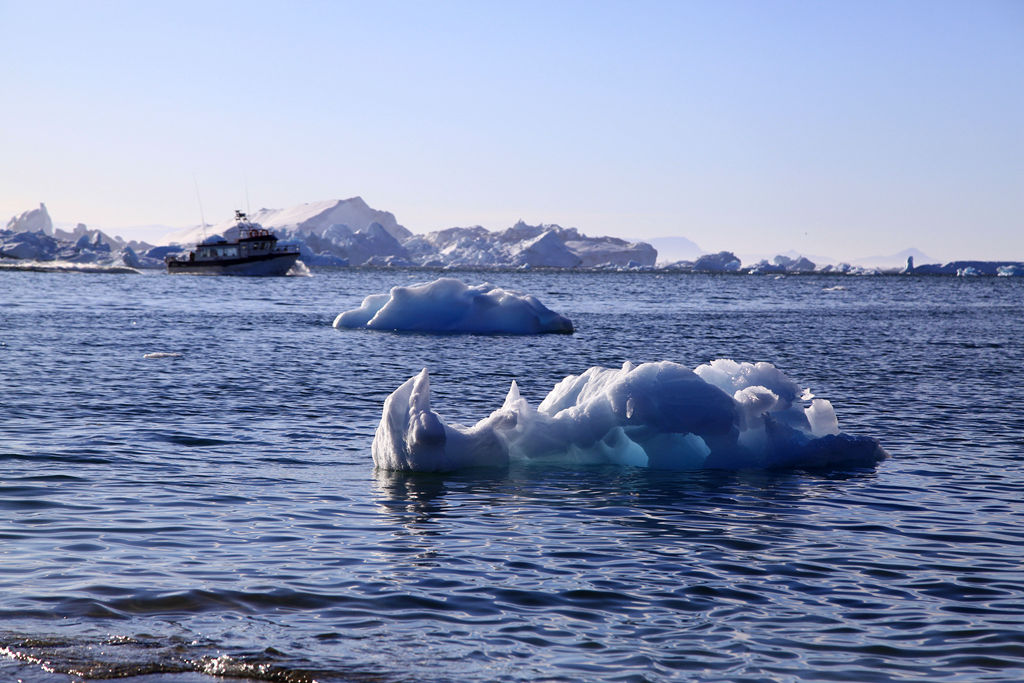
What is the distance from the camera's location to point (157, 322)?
3722 cm

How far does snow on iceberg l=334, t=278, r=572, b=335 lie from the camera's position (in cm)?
3212

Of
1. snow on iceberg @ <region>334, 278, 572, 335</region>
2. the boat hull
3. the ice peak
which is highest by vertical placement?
the ice peak

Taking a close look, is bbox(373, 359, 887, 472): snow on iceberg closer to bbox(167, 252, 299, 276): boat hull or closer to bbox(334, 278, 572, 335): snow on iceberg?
bbox(334, 278, 572, 335): snow on iceberg

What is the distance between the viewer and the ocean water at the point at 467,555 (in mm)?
5504

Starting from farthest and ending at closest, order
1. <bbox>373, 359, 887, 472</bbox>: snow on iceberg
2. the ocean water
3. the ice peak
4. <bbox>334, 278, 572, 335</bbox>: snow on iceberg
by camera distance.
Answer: the ice peak, <bbox>334, 278, 572, 335</bbox>: snow on iceberg, <bbox>373, 359, 887, 472</bbox>: snow on iceberg, the ocean water

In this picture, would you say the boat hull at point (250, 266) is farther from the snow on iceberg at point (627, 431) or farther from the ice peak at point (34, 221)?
the ice peak at point (34, 221)

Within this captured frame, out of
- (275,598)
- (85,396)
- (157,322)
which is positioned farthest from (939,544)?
(157,322)

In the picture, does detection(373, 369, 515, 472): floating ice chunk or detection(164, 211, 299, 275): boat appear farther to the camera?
detection(164, 211, 299, 275): boat

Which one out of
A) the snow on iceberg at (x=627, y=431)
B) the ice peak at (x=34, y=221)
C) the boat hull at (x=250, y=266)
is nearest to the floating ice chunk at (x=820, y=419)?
the snow on iceberg at (x=627, y=431)

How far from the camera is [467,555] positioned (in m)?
7.52

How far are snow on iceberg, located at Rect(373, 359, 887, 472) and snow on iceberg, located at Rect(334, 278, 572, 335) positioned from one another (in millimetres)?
20203

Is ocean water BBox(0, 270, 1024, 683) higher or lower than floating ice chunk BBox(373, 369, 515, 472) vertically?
lower

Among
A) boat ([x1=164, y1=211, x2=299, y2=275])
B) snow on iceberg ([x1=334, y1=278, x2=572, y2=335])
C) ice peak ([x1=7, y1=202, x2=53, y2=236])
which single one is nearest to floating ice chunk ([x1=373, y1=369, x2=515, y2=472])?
snow on iceberg ([x1=334, y1=278, x2=572, y2=335])

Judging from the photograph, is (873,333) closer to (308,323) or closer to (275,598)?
(308,323)
